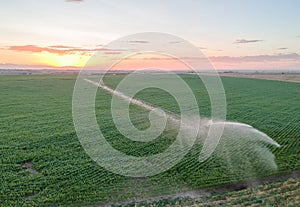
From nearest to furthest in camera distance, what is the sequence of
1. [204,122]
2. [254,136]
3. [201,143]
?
1. [201,143]
2. [254,136]
3. [204,122]

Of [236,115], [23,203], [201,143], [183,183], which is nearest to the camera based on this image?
[23,203]

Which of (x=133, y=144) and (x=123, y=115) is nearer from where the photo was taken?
(x=133, y=144)

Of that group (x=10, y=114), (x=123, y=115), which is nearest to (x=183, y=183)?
(x=123, y=115)

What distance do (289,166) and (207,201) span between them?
8.03 m

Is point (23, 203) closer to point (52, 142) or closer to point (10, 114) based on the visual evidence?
point (52, 142)

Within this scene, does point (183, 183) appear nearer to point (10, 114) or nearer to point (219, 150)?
point (219, 150)

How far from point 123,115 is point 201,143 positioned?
15.5 m

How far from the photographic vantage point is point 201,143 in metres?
25.1

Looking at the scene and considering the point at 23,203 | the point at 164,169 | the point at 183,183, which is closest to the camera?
the point at 23,203

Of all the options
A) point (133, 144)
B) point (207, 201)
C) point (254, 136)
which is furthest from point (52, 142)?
point (254, 136)

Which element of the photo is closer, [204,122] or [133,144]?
[133,144]

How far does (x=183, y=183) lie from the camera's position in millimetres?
17844

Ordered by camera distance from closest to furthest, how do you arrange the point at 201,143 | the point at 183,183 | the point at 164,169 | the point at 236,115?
the point at 183,183 < the point at 164,169 < the point at 201,143 < the point at 236,115

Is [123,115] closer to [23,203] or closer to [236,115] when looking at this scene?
[236,115]
